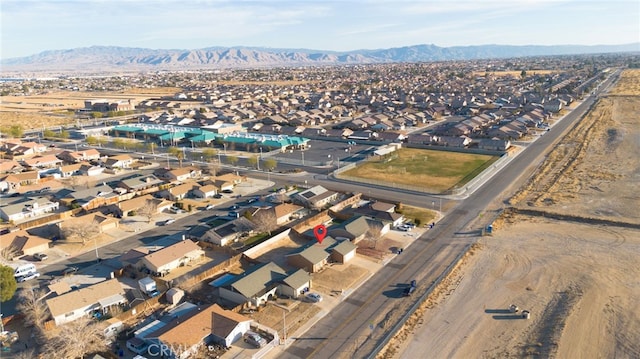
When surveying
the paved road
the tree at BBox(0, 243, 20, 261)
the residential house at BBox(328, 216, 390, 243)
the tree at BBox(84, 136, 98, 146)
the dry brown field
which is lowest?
the paved road

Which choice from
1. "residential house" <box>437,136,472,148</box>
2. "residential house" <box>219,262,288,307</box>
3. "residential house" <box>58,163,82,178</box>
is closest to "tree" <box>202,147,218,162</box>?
"residential house" <box>58,163,82,178</box>

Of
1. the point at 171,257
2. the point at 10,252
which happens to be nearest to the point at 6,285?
the point at 10,252

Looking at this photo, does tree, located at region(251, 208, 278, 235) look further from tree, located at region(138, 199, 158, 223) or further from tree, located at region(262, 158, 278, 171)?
tree, located at region(262, 158, 278, 171)

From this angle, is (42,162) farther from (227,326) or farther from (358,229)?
(227,326)

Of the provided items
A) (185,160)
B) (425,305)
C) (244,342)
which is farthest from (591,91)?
(244,342)

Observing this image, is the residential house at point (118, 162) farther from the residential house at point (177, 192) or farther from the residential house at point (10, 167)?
the residential house at point (177, 192)

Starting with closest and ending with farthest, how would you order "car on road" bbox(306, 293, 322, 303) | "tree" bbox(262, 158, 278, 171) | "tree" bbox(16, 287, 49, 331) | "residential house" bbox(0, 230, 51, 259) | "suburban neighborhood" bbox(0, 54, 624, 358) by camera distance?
1. "tree" bbox(16, 287, 49, 331)
2. "suburban neighborhood" bbox(0, 54, 624, 358)
3. "car on road" bbox(306, 293, 322, 303)
4. "residential house" bbox(0, 230, 51, 259)
5. "tree" bbox(262, 158, 278, 171)

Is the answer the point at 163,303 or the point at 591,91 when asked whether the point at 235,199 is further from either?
the point at 591,91
